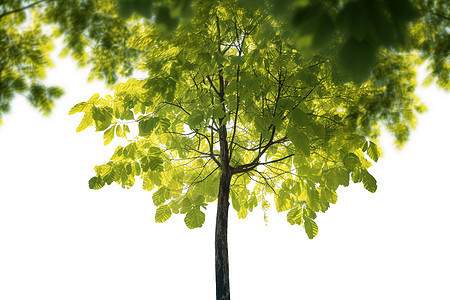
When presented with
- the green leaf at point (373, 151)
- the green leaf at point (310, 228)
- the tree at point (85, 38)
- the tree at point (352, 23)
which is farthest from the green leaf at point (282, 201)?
the tree at point (352, 23)

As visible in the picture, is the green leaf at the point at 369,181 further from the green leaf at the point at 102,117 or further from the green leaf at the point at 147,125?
the green leaf at the point at 102,117

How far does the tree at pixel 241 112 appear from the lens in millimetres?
4504

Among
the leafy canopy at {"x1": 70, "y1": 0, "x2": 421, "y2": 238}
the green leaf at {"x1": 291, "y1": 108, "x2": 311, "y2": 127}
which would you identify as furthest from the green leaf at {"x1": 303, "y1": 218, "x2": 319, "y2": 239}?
the green leaf at {"x1": 291, "y1": 108, "x2": 311, "y2": 127}

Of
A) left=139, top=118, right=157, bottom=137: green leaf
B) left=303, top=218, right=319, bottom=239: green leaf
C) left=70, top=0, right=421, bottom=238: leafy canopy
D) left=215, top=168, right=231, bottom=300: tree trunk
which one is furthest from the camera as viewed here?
left=303, top=218, right=319, bottom=239: green leaf

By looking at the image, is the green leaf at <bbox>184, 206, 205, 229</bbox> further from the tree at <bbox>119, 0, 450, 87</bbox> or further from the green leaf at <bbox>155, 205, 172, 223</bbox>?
the tree at <bbox>119, 0, 450, 87</bbox>

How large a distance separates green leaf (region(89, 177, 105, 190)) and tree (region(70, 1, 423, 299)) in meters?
0.01

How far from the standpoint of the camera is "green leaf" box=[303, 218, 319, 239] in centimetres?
574

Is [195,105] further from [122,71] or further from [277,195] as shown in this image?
[277,195]

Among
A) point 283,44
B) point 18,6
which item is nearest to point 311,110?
point 283,44

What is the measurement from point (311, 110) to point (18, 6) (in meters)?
4.03

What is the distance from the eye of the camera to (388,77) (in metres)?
3.98

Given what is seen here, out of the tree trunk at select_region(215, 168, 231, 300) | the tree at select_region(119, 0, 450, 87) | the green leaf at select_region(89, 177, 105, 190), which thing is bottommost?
the tree at select_region(119, 0, 450, 87)

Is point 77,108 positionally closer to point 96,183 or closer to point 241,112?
point 96,183

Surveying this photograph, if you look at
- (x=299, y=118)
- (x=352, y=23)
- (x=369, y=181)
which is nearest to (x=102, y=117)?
(x=299, y=118)
